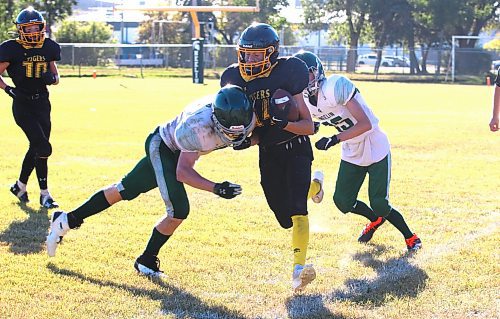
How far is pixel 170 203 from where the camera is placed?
495 centimetres

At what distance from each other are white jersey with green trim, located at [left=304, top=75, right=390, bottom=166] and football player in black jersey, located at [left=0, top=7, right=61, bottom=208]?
10.2ft

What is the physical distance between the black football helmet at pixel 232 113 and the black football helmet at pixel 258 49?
0.34 metres

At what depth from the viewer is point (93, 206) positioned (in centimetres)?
534

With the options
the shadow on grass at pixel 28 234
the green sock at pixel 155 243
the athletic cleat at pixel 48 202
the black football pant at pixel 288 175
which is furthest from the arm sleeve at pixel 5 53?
the black football pant at pixel 288 175

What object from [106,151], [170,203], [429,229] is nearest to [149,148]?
[170,203]

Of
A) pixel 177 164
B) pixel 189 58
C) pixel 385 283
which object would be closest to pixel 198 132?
pixel 177 164

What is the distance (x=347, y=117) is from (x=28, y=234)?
112 inches

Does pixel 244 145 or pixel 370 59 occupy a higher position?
pixel 244 145

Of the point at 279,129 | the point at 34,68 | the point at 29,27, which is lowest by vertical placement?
the point at 279,129

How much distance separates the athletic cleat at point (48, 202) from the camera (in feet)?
24.2

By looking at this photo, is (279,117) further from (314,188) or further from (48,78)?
(48,78)

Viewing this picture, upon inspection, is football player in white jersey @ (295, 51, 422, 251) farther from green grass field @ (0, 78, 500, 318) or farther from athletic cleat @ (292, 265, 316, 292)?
athletic cleat @ (292, 265, 316, 292)

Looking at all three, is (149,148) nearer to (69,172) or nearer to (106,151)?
(69,172)

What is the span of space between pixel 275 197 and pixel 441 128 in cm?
1143
